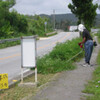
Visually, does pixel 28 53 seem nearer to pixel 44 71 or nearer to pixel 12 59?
pixel 44 71

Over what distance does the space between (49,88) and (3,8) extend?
2779cm

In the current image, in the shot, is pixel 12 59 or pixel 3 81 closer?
pixel 3 81

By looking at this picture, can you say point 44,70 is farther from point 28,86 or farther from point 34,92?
point 34,92

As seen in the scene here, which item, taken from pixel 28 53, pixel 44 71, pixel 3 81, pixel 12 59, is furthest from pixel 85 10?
pixel 3 81

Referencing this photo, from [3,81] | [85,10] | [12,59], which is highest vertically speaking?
[85,10]

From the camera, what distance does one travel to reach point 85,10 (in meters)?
18.4

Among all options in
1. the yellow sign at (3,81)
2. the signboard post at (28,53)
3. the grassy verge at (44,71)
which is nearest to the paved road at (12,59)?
the grassy verge at (44,71)

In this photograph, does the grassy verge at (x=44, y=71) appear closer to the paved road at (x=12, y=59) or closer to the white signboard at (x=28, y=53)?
the white signboard at (x=28, y=53)

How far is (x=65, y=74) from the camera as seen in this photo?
7.73 metres

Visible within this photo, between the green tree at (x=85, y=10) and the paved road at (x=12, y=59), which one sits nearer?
the paved road at (x=12, y=59)

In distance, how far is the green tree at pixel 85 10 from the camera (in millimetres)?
18172

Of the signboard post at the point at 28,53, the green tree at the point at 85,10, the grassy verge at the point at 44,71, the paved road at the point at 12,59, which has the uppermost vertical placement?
the green tree at the point at 85,10

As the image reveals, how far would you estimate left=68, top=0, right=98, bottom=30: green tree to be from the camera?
59.6ft

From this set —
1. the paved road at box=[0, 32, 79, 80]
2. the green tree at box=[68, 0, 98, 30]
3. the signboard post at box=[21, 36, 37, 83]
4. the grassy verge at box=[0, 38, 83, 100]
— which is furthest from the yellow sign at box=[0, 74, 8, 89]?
the green tree at box=[68, 0, 98, 30]
